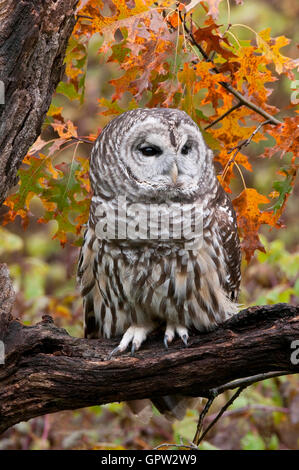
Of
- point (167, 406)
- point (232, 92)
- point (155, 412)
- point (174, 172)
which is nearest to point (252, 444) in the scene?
point (155, 412)

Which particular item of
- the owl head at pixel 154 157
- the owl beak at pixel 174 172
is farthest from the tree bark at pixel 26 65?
the owl beak at pixel 174 172

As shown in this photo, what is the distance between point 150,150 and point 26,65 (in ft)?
2.51

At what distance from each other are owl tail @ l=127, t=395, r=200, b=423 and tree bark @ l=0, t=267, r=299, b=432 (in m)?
0.82

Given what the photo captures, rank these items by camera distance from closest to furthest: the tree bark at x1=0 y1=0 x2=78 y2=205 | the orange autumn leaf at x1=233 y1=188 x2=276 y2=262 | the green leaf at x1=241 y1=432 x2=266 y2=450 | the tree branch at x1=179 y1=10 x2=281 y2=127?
the tree bark at x1=0 y1=0 x2=78 y2=205, the tree branch at x1=179 y1=10 x2=281 y2=127, the orange autumn leaf at x1=233 y1=188 x2=276 y2=262, the green leaf at x1=241 y1=432 x2=266 y2=450

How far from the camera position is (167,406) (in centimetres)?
390

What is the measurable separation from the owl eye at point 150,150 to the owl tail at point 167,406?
1.42 m

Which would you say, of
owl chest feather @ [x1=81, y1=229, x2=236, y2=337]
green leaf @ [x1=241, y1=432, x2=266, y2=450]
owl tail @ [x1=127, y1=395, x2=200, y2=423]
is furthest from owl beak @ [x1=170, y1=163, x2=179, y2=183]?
green leaf @ [x1=241, y1=432, x2=266, y2=450]

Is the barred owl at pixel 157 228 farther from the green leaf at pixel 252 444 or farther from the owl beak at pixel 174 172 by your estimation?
the green leaf at pixel 252 444

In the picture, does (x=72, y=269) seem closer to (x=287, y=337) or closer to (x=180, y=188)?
(x=180, y=188)

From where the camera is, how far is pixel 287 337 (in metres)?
2.76

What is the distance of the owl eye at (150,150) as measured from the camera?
3365mm

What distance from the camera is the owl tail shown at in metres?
3.88

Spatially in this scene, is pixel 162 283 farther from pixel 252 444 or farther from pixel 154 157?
pixel 252 444

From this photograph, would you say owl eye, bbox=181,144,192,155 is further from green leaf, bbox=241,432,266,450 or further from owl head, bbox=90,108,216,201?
green leaf, bbox=241,432,266,450
